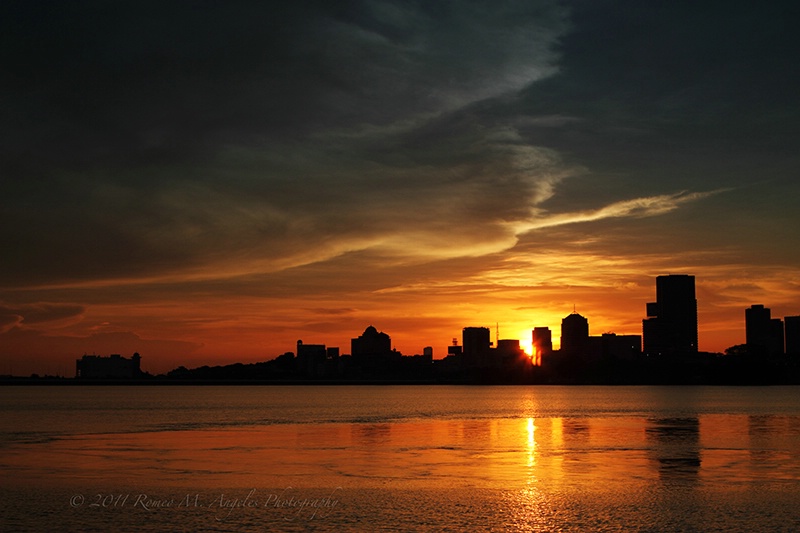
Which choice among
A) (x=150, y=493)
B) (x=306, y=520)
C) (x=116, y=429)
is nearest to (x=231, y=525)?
(x=306, y=520)

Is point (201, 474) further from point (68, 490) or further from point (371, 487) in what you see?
point (371, 487)

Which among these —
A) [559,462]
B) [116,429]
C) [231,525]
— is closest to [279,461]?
[559,462]

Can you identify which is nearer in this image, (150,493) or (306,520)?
(306,520)

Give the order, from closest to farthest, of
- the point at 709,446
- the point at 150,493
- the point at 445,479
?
1. the point at 150,493
2. the point at 445,479
3. the point at 709,446

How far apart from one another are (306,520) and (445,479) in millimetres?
15305

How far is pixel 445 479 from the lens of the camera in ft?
175

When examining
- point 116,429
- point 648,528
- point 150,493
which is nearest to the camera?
point 648,528

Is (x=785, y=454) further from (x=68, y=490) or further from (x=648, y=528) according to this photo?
(x=68, y=490)

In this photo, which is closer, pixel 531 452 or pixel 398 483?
pixel 398 483

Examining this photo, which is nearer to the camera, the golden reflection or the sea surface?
the sea surface

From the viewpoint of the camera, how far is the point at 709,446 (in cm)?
7812

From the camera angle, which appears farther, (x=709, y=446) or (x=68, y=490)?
(x=709, y=446)

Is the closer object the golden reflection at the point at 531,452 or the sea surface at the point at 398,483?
the sea surface at the point at 398,483

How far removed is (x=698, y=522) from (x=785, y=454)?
1344 inches
